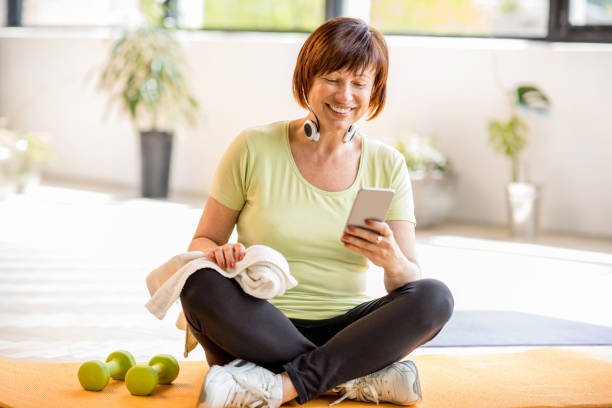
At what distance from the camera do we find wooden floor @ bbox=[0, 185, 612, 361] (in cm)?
257

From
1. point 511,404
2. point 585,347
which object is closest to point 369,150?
point 511,404

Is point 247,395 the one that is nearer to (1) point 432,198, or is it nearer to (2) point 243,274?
(2) point 243,274

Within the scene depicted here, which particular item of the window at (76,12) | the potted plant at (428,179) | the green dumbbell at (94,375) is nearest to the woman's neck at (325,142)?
the green dumbbell at (94,375)

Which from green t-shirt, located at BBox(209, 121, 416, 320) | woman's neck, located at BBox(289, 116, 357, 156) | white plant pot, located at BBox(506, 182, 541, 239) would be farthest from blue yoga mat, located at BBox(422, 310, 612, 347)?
white plant pot, located at BBox(506, 182, 541, 239)

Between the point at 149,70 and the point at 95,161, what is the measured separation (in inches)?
46.9

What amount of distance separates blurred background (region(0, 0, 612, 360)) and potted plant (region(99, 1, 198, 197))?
1 cm

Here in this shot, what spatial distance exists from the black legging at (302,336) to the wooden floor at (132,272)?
1.84 ft

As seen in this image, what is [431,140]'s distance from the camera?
5336 mm

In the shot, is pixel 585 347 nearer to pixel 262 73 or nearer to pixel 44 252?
pixel 44 252

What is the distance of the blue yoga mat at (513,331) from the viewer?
2.63m

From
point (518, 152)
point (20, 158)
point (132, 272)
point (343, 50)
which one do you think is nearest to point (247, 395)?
point (343, 50)

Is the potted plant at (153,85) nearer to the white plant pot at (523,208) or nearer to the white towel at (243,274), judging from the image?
the white plant pot at (523,208)

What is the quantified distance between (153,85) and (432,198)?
1.94 metres

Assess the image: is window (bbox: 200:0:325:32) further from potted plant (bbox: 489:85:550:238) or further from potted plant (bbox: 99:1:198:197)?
potted plant (bbox: 489:85:550:238)
